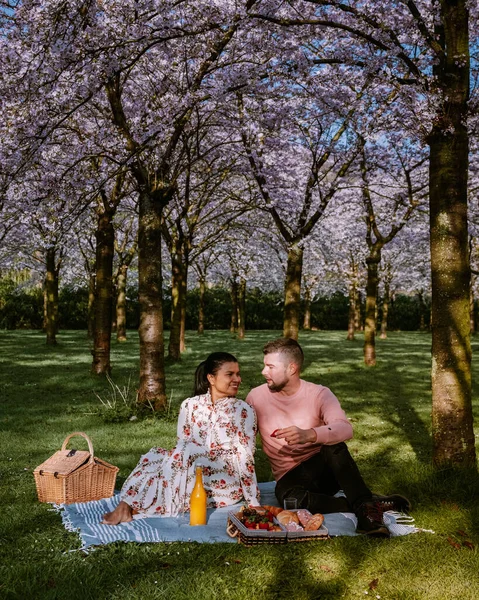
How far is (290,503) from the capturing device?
5.16 metres

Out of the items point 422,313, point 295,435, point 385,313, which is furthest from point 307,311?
point 295,435

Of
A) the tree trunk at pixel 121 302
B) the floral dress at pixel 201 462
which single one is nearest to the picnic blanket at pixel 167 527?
the floral dress at pixel 201 462

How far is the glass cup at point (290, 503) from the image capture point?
516 cm

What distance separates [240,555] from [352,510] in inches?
44.2

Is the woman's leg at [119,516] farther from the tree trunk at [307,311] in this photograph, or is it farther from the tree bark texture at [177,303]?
the tree trunk at [307,311]

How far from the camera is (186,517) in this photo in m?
5.37

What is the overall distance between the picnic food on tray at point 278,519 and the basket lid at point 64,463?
178 cm

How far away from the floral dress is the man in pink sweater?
245mm

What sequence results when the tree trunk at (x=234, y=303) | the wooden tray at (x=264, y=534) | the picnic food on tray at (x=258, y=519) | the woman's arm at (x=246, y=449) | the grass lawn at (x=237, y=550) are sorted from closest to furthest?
the grass lawn at (x=237, y=550) < the wooden tray at (x=264, y=534) < the picnic food on tray at (x=258, y=519) < the woman's arm at (x=246, y=449) < the tree trunk at (x=234, y=303)

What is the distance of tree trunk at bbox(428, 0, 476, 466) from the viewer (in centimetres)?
616

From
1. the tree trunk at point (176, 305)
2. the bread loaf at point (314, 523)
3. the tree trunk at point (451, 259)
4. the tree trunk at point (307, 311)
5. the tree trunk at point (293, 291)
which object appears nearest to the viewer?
the bread loaf at point (314, 523)

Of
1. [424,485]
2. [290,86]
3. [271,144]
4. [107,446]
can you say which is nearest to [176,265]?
[271,144]

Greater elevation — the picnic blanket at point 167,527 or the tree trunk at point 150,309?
the tree trunk at point 150,309

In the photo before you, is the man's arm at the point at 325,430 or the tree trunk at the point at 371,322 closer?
the man's arm at the point at 325,430
